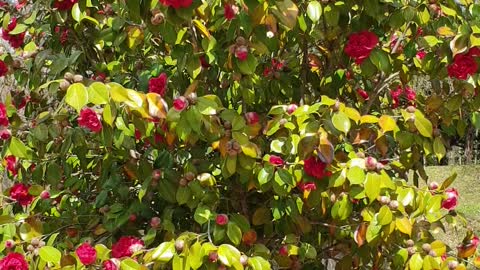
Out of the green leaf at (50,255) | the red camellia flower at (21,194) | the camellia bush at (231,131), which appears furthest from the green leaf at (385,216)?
the red camellia flower at (21,194)

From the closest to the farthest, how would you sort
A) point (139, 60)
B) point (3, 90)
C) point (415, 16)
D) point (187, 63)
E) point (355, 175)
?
1. point (355, 175)
2. point (187, 63)
3. point (415, 16)
4. point (139, 60)
5. point (3, 90)

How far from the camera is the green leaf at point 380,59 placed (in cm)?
198

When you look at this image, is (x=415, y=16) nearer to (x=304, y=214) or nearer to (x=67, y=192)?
(x=304, y=214)

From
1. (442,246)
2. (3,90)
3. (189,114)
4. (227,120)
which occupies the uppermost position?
(189,114)

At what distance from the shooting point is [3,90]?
165 inches

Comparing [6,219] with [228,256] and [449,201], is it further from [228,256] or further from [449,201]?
[449,201]

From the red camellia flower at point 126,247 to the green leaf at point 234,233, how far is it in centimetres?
28

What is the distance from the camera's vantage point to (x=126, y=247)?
1.94 metres

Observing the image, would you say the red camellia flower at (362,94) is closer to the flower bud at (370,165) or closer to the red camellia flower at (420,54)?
the red camellia flower at (420,54)

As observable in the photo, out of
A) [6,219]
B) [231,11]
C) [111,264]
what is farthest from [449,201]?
[6,219]

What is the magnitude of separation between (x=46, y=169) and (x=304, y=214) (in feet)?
2.96

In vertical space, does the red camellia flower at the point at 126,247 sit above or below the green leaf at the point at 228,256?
below

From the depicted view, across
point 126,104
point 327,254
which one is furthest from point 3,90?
point 126,104

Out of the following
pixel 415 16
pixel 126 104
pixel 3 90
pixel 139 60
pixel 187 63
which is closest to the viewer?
pixel 126 104
